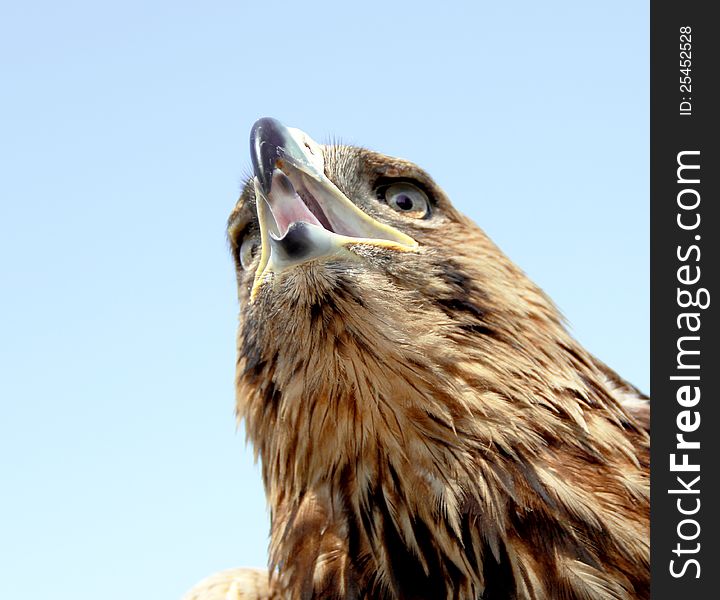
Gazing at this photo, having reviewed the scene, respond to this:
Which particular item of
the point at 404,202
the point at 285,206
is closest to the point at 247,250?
the point at 404,202

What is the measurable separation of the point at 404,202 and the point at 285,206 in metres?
0.86

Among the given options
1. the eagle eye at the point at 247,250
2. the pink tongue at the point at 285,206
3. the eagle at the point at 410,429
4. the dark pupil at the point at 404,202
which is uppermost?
the dark pupil at the point at 404,202

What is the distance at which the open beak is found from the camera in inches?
122

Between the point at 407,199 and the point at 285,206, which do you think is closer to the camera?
the point at 285,206

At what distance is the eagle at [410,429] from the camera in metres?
3.08

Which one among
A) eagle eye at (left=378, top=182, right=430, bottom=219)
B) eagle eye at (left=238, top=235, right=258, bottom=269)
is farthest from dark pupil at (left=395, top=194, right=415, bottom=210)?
eagle eye at (left=238, top=235, right=258, bottom=269)

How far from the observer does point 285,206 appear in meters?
3.17

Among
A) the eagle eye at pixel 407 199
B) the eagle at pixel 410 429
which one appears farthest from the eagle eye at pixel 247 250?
the eagle eye at pixel 407 199

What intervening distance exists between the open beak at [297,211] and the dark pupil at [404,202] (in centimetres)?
35

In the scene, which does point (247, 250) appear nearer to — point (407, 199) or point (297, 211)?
point (407, 199)
